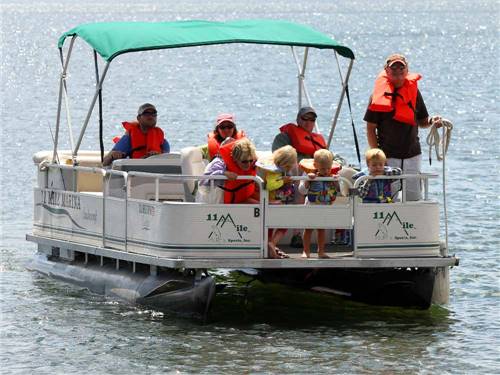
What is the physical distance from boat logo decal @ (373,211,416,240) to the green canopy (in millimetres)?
1704

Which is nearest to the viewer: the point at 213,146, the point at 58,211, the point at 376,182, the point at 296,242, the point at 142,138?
the point at 376,182

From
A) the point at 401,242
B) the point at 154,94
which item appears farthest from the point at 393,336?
the point at 154,94

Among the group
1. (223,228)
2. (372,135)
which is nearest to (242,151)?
(223,228)

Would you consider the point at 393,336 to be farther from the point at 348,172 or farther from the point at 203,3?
the point at 203,3

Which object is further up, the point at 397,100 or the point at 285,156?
the point at 397,100

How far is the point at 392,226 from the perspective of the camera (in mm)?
13391

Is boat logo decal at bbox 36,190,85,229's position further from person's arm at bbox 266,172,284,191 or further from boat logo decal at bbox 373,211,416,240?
boat logo decal at bbox 373,211,416,240

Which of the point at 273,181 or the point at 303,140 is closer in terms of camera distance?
the point at 273,181

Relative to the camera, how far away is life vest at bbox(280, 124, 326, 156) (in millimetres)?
14273

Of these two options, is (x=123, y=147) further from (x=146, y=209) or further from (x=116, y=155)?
(x=146, y=209)

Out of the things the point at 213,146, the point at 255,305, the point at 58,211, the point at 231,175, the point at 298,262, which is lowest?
the point at 255,305

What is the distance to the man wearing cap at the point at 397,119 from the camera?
14016 millimetres

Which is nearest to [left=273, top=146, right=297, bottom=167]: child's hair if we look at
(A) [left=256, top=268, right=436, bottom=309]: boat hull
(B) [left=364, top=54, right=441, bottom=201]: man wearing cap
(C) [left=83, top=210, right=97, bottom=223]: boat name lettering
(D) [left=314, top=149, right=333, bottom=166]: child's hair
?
(D) [left=314, top=149, right=333, bottom=166]: child's hair

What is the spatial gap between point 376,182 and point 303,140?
1100 millimetres
